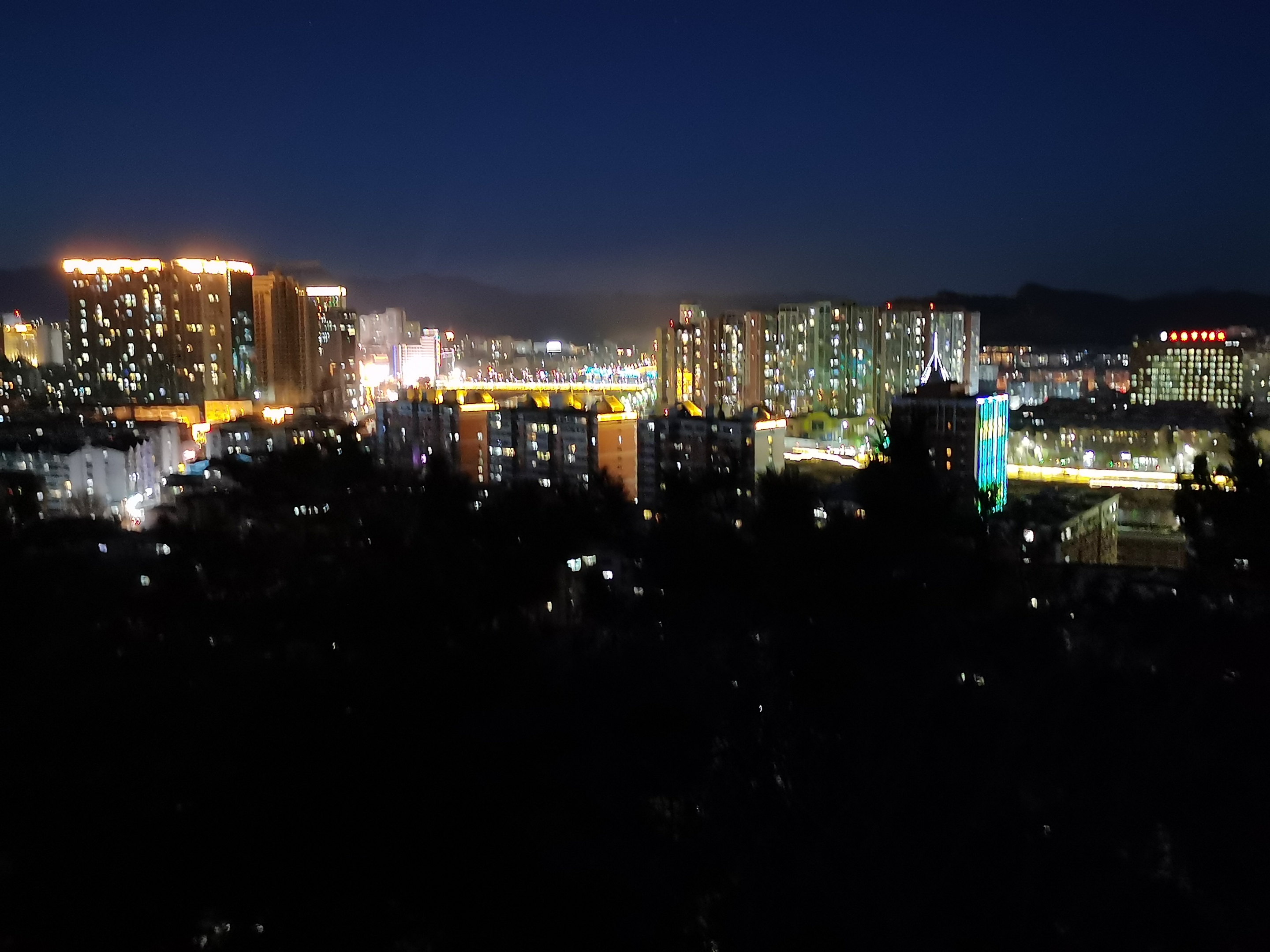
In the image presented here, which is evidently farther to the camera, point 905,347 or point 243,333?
point 243,333

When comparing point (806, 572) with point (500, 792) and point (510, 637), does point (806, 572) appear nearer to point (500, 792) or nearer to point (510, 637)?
point (510, 637)

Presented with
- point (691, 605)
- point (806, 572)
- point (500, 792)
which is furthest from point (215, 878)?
point (806, 572)

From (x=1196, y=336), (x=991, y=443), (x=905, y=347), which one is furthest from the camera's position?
(x=1196, y=336)

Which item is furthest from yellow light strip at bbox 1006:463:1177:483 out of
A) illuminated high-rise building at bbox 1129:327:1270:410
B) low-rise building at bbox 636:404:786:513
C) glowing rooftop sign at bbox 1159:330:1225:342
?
glowing rooftop sign at bbox 1159:330:1225:342

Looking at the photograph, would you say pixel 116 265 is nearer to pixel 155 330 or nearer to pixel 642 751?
pixel 155 330

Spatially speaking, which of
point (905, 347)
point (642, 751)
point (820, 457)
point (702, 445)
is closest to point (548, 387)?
point (905, 347)

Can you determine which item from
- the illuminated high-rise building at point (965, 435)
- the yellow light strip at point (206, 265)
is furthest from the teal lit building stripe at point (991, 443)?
the yellow light strip at point (206, 265)
